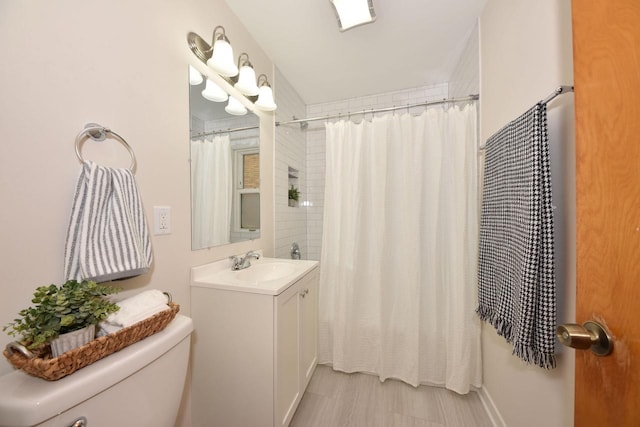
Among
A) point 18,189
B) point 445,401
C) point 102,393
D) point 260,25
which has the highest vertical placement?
point 260,25

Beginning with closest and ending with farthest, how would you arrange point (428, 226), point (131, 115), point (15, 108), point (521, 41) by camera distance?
point (15, 108) < point (131, 115) < point (521, 41) < point (428, 226)

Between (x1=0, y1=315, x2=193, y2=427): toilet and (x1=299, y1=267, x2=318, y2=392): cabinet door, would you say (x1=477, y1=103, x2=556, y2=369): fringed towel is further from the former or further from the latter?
(x1=0, y1=315, x2=193, y2=427): toilet

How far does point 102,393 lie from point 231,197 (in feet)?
3.49

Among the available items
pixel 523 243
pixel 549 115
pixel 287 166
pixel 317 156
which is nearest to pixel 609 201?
pixel 523 243

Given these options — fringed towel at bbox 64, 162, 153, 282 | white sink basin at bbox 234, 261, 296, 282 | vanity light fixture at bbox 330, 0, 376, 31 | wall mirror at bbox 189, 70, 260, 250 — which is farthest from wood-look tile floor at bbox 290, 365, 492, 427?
vanity light fixture at bbox 330, 0, 376, 31

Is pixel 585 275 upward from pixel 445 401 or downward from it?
upward

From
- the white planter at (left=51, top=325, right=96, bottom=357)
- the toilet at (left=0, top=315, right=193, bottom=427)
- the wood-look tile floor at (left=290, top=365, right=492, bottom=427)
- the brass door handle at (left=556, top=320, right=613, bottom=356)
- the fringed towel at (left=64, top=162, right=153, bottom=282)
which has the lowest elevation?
the wood-look tile floor at (left=290, top=365, right=492, bottom=427)

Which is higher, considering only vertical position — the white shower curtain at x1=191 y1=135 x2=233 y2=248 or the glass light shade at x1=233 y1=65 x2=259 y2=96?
the glass light shade at x1=233 y1=65 x2=259 y2=96

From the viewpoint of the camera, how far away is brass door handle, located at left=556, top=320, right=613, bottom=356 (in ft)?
1.39

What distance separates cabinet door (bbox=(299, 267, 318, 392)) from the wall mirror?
1.81 feet

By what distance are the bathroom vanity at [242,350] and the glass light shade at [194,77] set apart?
0.98 meters

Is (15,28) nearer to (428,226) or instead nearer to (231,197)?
(231,197)

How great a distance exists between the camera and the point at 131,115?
2.87 feet

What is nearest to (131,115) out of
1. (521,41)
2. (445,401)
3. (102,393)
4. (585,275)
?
(102,393)
